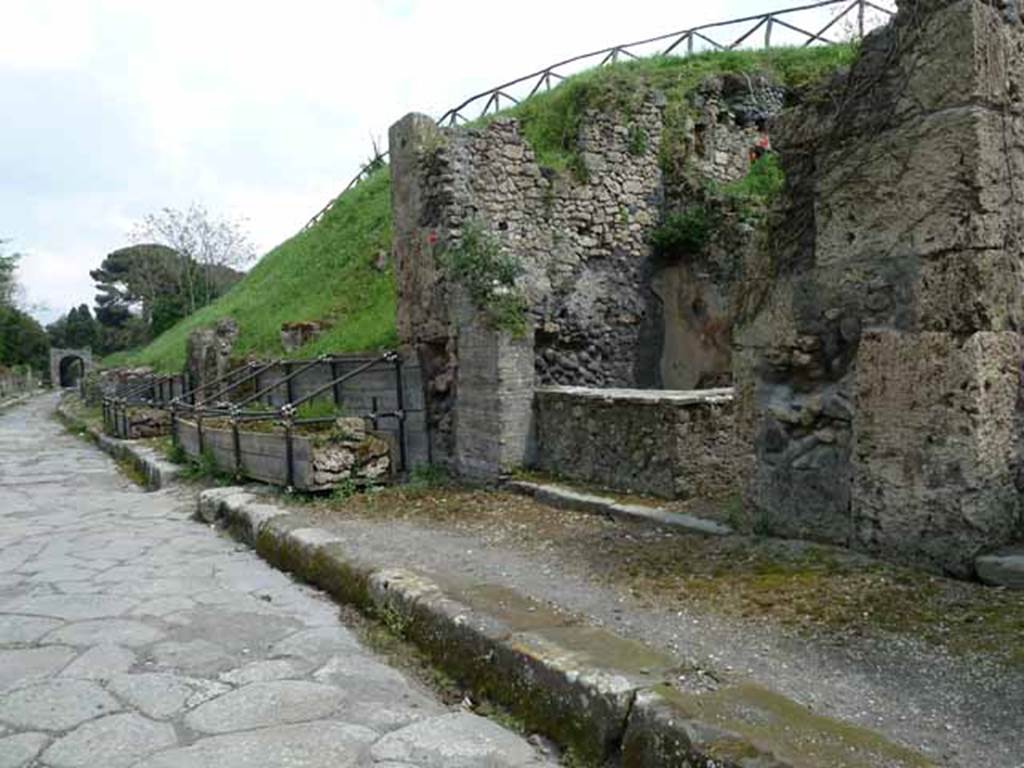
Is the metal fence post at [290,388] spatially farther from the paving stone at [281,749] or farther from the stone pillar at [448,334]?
the paving stone at [281,749]

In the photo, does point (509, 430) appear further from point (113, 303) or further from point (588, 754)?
point (113, 303)

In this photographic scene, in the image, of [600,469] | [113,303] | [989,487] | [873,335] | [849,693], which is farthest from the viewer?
[113,303]

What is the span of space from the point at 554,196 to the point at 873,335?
4.85m

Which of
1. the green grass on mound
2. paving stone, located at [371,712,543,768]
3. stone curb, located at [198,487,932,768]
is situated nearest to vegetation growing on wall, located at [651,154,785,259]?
the green grass on mound

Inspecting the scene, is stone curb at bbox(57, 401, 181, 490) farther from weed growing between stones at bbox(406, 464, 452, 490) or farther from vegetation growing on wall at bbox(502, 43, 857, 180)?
vegetation growing on wall at bbox(502, 43, 857, 180)

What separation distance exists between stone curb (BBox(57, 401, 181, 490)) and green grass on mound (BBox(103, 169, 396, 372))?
2.57 metres

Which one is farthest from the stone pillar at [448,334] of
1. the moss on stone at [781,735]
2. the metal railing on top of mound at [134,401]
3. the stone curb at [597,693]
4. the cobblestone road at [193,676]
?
the metal railing on top of mound at [134,401]

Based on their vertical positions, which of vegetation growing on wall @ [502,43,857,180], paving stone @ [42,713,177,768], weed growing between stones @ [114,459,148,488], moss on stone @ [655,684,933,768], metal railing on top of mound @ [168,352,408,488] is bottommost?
weed growing between stones @ [114,459,148,488]

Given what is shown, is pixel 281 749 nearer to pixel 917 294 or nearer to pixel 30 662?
pixel 30 662

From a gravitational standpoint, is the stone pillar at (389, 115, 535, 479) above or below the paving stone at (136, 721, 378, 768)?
above

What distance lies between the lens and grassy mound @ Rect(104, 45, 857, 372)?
9977 mm

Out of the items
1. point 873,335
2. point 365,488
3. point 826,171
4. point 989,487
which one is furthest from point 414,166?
point 989,487

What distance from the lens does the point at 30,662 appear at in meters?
3.77

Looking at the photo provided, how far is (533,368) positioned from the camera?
7570 millimetres
